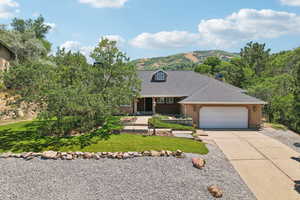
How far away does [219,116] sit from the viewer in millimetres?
16656

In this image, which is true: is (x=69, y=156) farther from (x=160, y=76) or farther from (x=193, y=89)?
(x=160, y=76)

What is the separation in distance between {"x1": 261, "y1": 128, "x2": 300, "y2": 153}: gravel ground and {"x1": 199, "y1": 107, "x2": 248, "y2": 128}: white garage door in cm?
253

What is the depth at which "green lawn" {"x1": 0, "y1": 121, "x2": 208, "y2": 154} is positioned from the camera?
10.1 metres

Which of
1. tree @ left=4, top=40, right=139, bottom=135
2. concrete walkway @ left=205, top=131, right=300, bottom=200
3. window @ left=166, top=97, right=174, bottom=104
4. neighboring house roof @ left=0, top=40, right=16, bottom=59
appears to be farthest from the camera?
neighboring house roof @ left=0, top=40, right=16, bottom=59

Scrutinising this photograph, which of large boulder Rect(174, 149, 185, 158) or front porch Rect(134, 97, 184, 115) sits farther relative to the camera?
front porch Rect(134, 97, 184, 115)

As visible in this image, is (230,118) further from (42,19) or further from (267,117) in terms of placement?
(42,19)

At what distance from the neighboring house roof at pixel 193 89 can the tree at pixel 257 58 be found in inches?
731

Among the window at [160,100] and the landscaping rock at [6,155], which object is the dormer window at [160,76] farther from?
the landscaping rock at [6,155]

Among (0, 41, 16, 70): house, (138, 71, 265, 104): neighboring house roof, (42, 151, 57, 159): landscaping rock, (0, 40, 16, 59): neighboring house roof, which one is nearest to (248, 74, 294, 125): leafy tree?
(138, 71, 265, 104): neighboring house roof

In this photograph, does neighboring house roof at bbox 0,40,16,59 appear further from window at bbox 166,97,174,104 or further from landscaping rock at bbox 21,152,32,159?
window at bbox 166,97,174,104

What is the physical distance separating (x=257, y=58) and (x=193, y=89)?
24824mm

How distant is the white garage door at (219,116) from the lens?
16672mm

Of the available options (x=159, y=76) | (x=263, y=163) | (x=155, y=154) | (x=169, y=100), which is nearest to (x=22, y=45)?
(x=159, y=76)

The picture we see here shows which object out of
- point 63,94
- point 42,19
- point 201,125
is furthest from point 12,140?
point 42,19
